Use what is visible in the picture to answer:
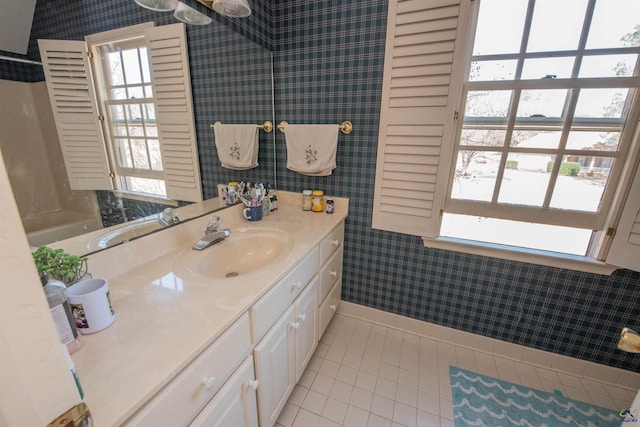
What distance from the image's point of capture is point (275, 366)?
3.42 feet

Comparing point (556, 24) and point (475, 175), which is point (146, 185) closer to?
point (475, 175)

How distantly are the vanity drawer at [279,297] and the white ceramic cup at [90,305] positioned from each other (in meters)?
0.37

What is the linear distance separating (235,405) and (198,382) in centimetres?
24

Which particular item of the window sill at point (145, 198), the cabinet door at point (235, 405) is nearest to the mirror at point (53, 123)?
the window sill at point (145, 198)

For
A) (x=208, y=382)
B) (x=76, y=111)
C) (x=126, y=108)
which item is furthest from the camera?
(x=126, y=108)

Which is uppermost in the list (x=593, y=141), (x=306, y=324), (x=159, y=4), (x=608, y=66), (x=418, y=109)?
(x=159, y=4)

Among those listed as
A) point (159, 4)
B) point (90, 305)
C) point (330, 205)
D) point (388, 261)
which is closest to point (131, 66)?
point (159, 4)

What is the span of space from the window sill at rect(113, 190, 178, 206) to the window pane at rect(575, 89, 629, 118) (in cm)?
196

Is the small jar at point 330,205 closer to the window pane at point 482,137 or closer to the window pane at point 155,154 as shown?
the window pane at point 482,137

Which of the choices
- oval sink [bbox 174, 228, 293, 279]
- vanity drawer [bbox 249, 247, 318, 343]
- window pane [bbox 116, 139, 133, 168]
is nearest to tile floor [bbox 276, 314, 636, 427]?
vanity drawer [bbox 249, 247, 318, 343]

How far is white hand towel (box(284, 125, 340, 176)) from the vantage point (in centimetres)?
164

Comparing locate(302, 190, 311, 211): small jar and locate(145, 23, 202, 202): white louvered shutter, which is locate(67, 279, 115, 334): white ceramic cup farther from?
locate(302, 190, 311, 211): small jar

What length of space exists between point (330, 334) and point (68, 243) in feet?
4.92

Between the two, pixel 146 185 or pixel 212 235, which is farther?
pixel 212 235
